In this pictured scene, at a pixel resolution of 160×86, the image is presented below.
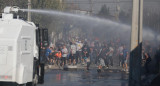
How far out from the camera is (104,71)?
2580 cm

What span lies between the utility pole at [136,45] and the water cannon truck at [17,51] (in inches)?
130

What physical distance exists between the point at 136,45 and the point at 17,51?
164 inches

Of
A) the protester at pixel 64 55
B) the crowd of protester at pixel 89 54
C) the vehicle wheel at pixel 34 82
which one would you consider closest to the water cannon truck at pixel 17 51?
the vehicle wheel at pixel 34 82

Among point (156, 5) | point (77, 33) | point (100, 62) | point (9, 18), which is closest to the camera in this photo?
point (9, 18)

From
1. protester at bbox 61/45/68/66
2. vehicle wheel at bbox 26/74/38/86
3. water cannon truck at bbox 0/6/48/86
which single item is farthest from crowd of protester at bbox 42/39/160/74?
water cannon truck at bbox 0/6/48/86

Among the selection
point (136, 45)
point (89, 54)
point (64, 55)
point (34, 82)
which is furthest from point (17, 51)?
point (64, 55)

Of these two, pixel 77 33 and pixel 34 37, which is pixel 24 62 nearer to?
pixel 34 37

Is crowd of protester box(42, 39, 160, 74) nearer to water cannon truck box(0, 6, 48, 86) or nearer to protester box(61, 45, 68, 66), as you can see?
protester box(61, 45, 68, 66)

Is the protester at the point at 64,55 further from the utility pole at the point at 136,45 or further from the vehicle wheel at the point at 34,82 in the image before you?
the utility pole at the point at 136,45

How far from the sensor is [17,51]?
12250 mm

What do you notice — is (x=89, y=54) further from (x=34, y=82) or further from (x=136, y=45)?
(x=136, y=45)

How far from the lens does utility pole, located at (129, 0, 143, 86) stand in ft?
46.2

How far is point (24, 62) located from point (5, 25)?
1.28m

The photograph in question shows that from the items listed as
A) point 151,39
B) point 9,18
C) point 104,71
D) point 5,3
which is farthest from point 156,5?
point 9,18
